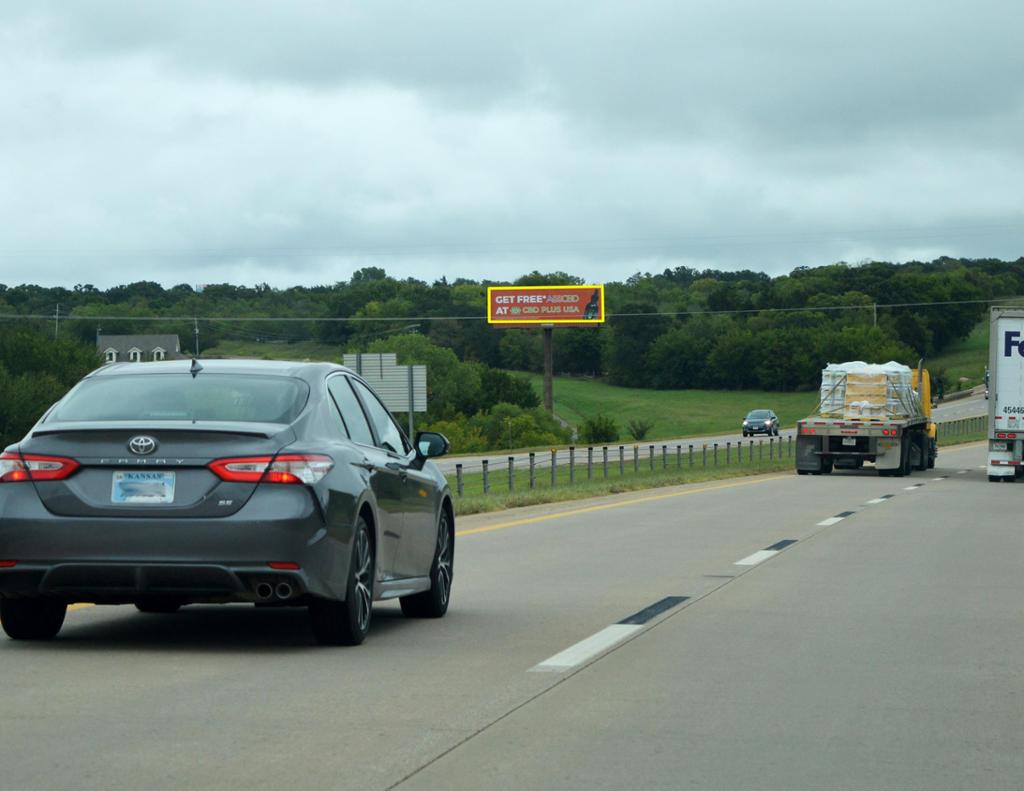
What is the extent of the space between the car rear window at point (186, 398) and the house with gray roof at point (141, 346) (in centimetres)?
10892

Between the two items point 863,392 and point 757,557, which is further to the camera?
point 863,392

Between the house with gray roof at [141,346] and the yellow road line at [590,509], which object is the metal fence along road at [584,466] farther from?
the house with gray roof at [141,346]

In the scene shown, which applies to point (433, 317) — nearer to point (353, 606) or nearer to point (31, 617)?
point (31, 617)

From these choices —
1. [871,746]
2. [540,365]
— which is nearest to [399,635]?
[871,746]

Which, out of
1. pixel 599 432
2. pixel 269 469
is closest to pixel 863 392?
pixel 269 469

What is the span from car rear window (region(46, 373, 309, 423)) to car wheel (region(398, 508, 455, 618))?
1.95 m

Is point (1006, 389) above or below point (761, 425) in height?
above

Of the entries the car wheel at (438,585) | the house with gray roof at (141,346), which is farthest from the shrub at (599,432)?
the car wheel at (438,585)

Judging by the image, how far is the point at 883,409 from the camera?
149 ft

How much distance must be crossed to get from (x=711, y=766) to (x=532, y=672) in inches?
94.7

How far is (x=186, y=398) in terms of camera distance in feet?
30.2

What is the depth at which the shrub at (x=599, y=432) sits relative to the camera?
97.8m

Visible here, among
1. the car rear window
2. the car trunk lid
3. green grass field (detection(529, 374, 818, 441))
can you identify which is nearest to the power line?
green grass field (detection(529, 374, 818, 441))

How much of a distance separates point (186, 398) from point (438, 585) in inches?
101
